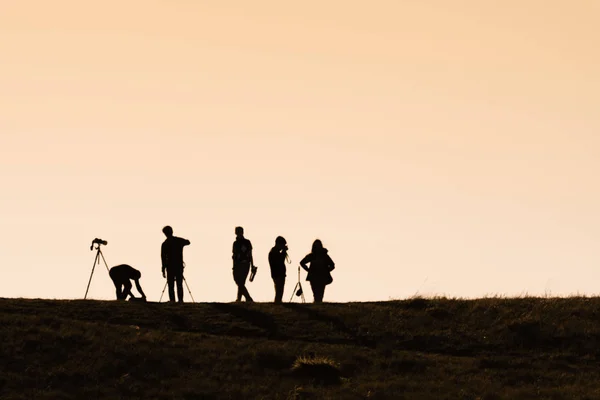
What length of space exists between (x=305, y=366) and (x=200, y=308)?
24.5 ft

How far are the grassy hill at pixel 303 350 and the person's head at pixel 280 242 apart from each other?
302cm

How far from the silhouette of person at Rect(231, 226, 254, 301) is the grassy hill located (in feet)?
7.56

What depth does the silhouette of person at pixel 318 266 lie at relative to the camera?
45781 millimetres

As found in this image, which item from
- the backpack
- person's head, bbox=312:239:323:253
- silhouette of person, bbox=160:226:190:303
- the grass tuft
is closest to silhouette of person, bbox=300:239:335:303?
person's head, bbox=312:239:323:253

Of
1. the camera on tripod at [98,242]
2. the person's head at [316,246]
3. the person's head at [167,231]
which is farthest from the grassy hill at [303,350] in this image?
the camera on tripod at [98,242]

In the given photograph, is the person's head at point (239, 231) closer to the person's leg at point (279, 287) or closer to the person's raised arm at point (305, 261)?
the person's leg at point (279, 287)

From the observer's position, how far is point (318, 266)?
45.8m

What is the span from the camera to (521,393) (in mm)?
35000

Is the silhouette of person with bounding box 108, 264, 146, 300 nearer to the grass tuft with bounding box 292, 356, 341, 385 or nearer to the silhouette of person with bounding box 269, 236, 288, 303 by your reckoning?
the silhouette of person with bounding box 269, 236, 288, 303

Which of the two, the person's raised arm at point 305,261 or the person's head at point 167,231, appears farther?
the person's raised arm at point 305,261

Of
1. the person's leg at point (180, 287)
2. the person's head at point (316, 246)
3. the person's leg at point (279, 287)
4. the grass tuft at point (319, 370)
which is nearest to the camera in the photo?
the grass tuft at point (319, 370)

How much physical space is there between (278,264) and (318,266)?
1.33 metres

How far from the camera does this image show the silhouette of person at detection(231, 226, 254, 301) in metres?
46.1

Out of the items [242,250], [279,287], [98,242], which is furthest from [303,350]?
[98,242]
